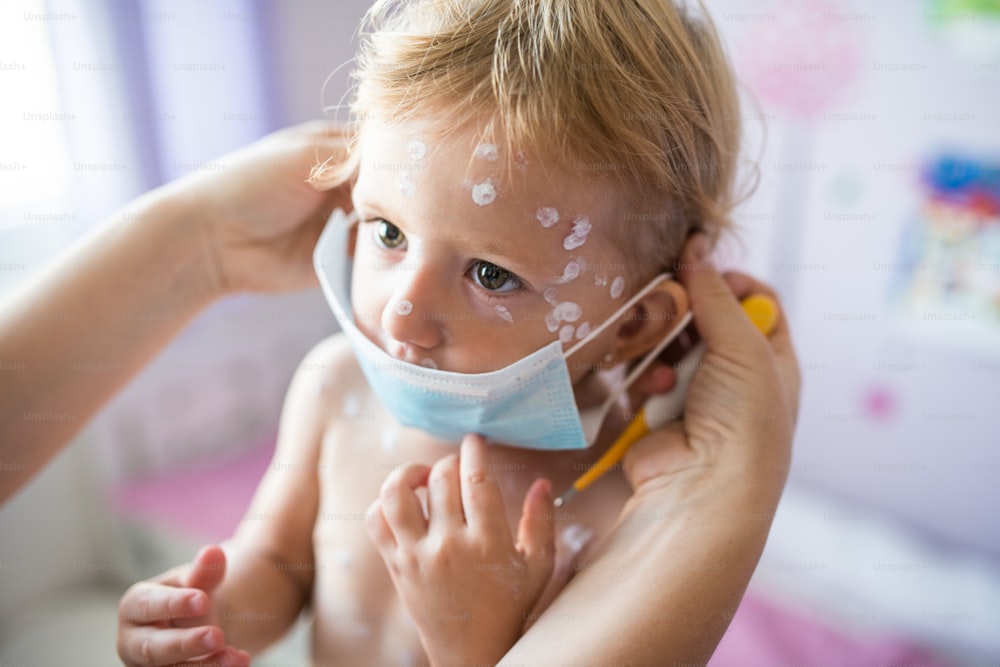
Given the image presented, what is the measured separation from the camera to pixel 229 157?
3.48 feet

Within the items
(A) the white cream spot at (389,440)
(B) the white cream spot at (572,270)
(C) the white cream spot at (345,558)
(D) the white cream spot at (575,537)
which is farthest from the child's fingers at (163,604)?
(B) the white cream spot at (572,270)

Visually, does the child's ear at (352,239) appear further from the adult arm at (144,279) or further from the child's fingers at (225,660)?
the child's fingers at (225,660)

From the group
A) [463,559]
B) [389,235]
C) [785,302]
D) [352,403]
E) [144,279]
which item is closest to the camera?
[463,559]

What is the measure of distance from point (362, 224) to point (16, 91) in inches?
28.2

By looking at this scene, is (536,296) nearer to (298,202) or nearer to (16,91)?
(298,202)

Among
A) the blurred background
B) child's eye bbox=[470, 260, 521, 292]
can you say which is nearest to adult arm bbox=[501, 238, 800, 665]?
child's eye bbox=[470, 260, 521, 292]

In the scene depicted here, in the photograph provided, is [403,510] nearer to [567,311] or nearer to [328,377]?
[567,311]

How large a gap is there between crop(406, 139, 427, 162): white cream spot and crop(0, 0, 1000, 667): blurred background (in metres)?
0.62

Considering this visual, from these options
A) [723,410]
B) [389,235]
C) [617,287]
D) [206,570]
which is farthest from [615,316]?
[206,570]

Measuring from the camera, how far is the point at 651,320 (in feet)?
2.90

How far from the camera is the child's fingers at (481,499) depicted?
0.73 metres

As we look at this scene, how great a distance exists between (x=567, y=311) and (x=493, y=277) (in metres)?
0.09

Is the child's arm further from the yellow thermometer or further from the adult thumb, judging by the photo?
the adult thumb

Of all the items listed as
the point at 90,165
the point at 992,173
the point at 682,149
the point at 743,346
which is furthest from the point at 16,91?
the point at 992,173
